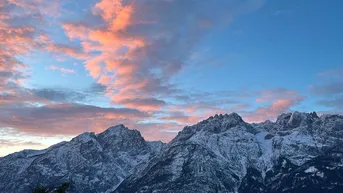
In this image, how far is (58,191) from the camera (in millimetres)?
58625

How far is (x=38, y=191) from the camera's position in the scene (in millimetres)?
57188

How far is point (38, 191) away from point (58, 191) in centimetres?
277
